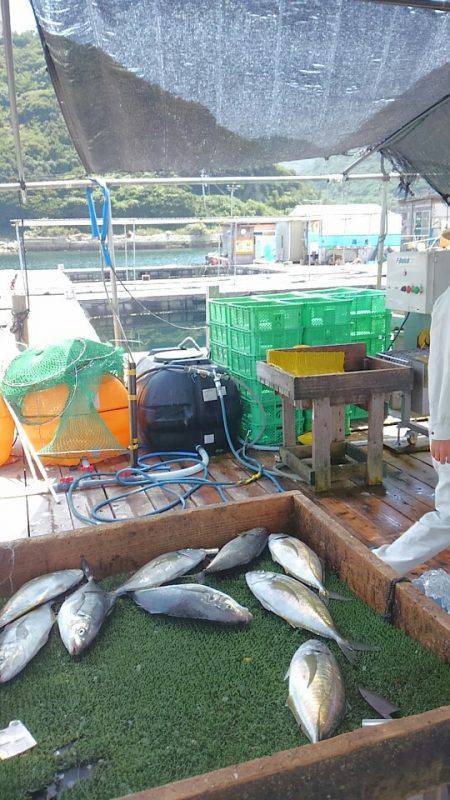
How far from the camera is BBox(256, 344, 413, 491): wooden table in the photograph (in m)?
4.66

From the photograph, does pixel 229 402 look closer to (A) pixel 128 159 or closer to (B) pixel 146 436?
(B) pixel 146 436

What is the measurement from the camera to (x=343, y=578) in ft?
8.09

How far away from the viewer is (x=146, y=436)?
232 inches

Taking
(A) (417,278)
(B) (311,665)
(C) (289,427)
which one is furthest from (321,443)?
(B) (311,665)

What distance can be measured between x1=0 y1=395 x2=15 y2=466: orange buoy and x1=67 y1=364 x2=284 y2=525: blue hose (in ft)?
3.19

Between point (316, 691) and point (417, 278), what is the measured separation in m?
4.44

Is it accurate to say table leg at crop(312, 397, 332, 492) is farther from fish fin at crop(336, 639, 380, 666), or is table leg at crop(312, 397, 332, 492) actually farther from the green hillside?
the green hillside

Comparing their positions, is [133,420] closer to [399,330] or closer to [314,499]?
[314,499]

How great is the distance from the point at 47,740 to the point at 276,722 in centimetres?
66

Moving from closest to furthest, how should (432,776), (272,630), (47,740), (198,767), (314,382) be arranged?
(432,776)
(198,767)
(47,740)
(272,630)
(314,382)

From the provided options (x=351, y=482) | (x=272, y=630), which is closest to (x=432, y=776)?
(x=272, y=630)

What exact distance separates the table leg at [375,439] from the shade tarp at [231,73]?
87.8 inches

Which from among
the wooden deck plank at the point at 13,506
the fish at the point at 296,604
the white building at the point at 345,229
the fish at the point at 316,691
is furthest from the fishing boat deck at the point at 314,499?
the white building at the point at 345,229

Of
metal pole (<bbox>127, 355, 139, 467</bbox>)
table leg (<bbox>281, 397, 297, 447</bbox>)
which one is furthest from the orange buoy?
table leg (<bbox>281, 397, 297, 447</bbox>)
